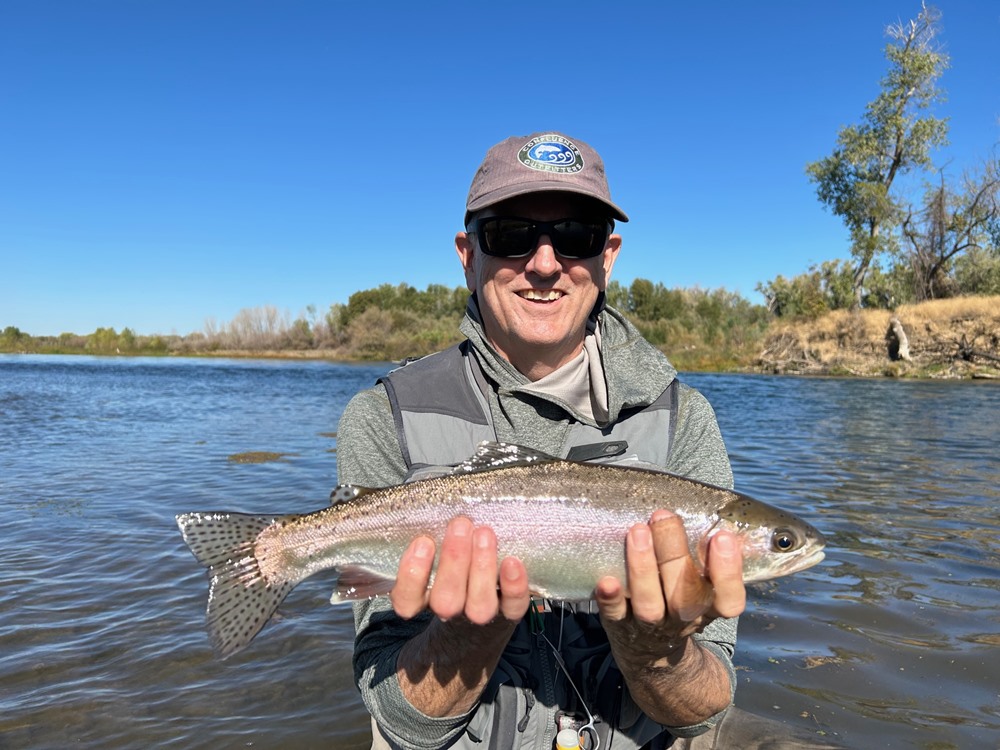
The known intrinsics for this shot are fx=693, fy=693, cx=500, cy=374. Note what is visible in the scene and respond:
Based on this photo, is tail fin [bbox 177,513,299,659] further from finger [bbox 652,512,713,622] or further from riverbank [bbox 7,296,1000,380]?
riverbank [bbox 7,296,1000,380]

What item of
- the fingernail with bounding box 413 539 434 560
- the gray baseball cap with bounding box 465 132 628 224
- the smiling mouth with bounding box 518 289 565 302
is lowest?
the fingernail with bounding box 413 539 434 560

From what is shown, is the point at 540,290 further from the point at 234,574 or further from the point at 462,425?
the point at 234,574

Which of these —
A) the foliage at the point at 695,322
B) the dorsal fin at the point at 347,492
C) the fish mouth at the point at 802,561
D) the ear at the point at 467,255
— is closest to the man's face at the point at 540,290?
the ear at the point at 467,255

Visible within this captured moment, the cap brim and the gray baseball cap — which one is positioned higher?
the gray baseball cap

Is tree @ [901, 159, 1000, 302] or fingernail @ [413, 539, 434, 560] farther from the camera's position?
tree @ [901, 159, 1000, 302]

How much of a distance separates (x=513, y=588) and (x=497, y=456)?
545mm

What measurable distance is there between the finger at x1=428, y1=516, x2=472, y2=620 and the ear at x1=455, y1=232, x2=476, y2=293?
1.52 m

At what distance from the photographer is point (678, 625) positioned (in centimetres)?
235

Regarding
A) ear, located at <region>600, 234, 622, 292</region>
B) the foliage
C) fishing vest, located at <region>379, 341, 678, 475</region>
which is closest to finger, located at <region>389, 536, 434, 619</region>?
fishing vest, located at <region>379, 341, 678, 475</region>

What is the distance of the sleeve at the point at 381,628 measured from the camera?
100.0 inches

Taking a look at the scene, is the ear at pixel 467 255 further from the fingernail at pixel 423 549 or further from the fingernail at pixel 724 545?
the fingernail at pixel 724 545

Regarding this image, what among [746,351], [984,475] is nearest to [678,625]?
[984,475]

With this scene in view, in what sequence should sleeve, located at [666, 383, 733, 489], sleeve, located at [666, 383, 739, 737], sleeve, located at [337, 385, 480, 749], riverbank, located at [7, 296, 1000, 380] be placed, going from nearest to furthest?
sleeve, located at [337, 385, 480, 749]
sleeve, located at [666, 383, 739, 737]
sleeve, located at [666, 383, 733, 489]
riverbank, located at [7, 296, 1000, 380]

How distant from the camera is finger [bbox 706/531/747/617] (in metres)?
2.33
